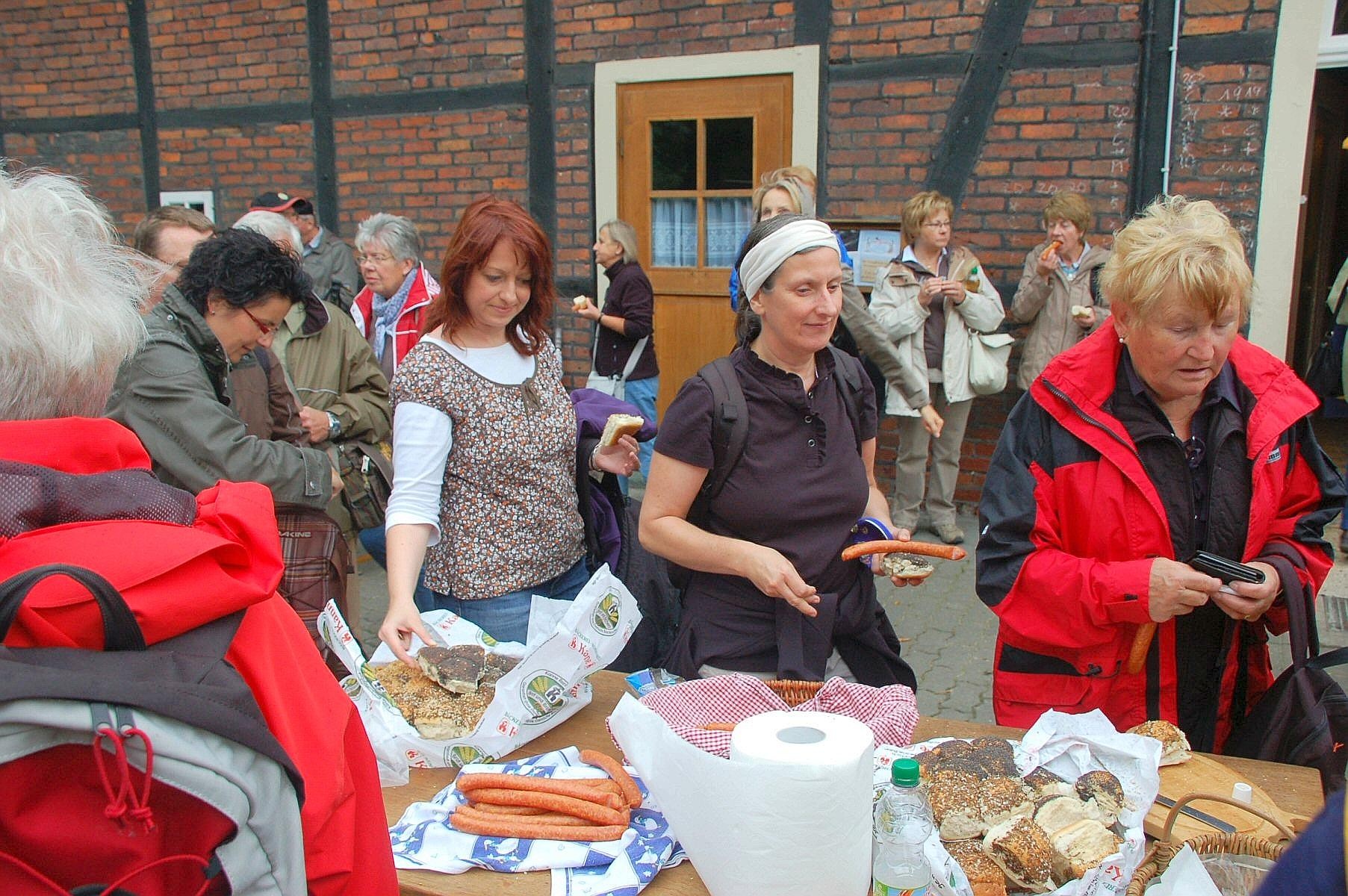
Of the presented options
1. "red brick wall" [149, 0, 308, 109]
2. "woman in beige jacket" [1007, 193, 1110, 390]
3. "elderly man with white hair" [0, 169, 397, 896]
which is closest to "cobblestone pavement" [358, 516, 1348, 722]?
"woman in beige jacket" [1007, 193, 1110, 390]

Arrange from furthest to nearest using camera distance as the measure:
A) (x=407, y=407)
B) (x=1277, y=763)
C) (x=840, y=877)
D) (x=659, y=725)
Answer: (x=407, y=407)
(x=1277, y=763)
(x=659, y=725)
(x=840, y=877)

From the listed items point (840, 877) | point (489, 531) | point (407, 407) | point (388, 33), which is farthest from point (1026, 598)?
point (388, 33)

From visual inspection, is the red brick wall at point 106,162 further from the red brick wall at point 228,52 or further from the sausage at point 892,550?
the sausage at point 892,550

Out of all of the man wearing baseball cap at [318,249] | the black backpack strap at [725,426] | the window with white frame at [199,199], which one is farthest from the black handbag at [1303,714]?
the window with white frame at [199,199]

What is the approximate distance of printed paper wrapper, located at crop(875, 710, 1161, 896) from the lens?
1472 millimetres

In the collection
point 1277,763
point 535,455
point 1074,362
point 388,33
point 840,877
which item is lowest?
point 1277,763

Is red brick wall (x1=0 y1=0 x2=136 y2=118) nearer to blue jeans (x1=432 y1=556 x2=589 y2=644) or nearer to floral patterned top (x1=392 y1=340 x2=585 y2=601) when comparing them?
floral patterned top (x1=392 y1=340 x2=585 y2=601)

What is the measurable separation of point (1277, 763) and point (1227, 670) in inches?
10.0

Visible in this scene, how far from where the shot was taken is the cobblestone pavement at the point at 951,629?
4160 mm

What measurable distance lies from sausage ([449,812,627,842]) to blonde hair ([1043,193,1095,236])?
504 centimetres

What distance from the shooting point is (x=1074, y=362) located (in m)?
2.15

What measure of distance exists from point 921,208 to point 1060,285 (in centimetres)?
97

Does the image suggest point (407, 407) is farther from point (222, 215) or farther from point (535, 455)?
point (222, 215)

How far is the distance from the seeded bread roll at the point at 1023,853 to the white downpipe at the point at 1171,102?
4.90 meters
